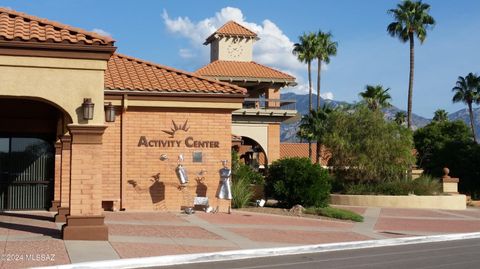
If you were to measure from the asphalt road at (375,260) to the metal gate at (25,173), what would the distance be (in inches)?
409

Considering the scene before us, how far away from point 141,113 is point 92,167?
7101 millimetres

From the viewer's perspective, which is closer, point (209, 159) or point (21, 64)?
point (21, 64)

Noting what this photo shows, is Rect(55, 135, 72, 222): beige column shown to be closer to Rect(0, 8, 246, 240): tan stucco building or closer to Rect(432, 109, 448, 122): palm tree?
Rect(0, 8, 246, 240): tan stucco building

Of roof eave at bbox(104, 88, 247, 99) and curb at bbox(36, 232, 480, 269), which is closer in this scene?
curb at bbox(36, 232, 480, 269)

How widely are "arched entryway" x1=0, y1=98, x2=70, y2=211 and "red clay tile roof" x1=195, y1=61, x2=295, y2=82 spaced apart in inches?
877

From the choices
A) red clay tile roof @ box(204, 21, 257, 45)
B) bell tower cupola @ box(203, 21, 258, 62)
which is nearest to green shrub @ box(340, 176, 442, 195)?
bell tower cupola @ box(203, 21, 258, 62)

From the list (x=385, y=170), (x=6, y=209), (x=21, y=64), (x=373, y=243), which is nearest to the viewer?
(x=21, y=64)

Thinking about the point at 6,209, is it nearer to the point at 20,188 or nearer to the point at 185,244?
the point at 20,188

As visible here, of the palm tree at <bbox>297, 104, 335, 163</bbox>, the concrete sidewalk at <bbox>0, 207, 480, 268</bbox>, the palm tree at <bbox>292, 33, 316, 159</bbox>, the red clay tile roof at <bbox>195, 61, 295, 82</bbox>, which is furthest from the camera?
the palm tree at <bbox>292, 33, 316, 159</bbox>

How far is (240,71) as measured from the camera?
44938 mm

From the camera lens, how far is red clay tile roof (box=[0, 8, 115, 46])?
1461 cm

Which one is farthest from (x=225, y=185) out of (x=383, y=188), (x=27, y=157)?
(x=383, y=188)

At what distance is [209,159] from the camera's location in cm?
2231

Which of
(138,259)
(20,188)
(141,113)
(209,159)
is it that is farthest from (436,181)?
(138,259)
